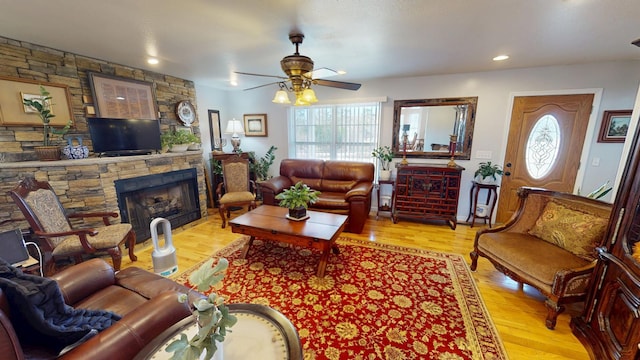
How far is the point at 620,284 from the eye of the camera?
4.63 ft

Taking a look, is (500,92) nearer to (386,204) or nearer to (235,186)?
(386,204)

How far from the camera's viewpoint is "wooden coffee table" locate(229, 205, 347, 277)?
2.32 meters

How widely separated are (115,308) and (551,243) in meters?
3.32

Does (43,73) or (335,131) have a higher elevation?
(43,73)

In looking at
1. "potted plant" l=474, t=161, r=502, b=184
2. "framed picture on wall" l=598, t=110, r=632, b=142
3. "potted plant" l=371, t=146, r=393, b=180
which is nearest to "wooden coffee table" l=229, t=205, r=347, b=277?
"potted plant" l=371, t=146, r=393, b=180

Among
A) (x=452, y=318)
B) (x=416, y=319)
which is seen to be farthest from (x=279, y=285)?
(x=452, y=318)

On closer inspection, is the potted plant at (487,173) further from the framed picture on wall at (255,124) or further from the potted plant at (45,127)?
the potted plant at (45,127)

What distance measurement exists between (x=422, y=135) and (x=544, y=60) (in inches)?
64.1

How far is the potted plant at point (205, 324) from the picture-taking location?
2.35ft

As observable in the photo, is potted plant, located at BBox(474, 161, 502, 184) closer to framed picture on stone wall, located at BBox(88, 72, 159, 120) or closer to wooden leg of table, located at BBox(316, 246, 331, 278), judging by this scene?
wooden leg of table, located at BBox(316, 246, 331, 278)

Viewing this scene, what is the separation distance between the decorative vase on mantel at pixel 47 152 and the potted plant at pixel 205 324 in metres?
2.92

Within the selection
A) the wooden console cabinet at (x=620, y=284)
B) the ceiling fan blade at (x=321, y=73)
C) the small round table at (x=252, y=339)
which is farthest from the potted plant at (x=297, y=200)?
the wooden console cabinet at (x=620, y=284)

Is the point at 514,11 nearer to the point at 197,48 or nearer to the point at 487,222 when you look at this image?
the point at 197,48

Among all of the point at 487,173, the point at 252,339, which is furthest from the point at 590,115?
the point at 252,339
